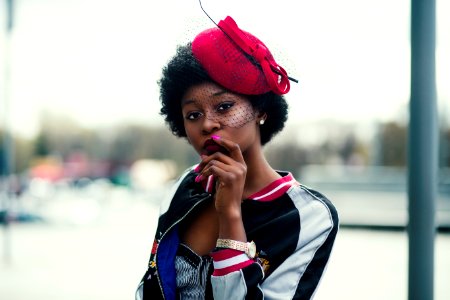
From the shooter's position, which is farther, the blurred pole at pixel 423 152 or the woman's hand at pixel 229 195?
the blurred pole at pixel 423 152

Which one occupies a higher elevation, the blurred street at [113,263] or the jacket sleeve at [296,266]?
the jacket sleeve at [296,266]

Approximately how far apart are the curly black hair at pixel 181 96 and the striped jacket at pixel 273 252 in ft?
0.71

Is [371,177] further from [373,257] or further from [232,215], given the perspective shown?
[232,215]

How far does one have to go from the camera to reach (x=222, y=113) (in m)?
1.42

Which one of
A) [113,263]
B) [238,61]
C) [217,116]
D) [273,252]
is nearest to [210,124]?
[217,116]

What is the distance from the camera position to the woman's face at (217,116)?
141 centimetres

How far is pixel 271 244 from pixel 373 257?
252 inches

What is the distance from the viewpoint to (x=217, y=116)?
142 cm

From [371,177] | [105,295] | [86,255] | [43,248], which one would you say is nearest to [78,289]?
[105,295]

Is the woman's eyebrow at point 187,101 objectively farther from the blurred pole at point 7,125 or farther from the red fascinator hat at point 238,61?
the blurred pole at point 7,125

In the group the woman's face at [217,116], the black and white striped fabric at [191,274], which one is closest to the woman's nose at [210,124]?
the woman's face at [217,116]

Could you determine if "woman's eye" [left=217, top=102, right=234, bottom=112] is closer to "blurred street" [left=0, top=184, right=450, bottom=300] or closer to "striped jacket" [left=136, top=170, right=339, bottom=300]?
"striped jacket" [left=136, top=170, right=339, bottom=300]

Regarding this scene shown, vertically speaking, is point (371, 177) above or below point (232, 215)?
below

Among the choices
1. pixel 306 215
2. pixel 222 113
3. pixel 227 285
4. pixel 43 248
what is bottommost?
pixel 43 248
